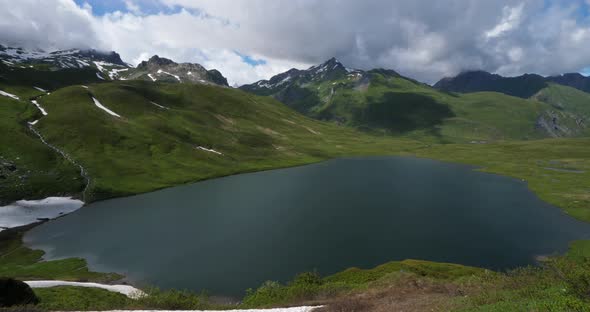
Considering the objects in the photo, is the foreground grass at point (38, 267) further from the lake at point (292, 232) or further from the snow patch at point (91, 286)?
the snow patch at point (91, 286)

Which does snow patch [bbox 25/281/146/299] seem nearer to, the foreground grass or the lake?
the lake

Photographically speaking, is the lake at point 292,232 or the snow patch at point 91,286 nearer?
the snow patch at point 91,286

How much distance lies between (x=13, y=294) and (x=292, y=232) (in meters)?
57.9

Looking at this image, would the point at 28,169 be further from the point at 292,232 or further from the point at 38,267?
the point at 292,232

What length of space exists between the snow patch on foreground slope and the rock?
252ft

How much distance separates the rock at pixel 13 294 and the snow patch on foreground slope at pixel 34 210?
7696cm

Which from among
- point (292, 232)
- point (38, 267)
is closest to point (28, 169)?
point (38, 267)

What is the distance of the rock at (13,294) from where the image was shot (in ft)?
108

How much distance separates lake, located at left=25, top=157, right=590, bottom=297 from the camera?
67562 millimetres

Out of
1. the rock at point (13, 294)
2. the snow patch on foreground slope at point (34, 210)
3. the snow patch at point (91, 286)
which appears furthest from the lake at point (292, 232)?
the rock at point (13, 294)

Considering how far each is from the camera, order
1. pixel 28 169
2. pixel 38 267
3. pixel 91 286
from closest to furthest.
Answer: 1. pixel 91 286
2. pixel 38 267
3. pixel 28 169

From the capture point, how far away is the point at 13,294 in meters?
34.0

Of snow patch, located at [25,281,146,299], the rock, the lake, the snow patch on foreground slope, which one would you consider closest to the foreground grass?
the lake

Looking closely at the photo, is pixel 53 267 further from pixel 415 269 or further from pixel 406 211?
pixel 406 211
